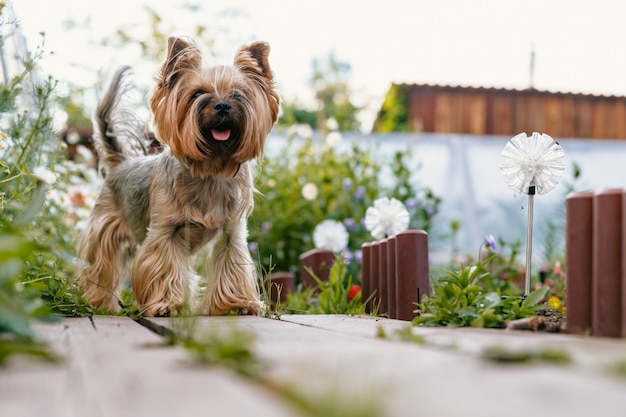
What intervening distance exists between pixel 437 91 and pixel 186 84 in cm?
1001

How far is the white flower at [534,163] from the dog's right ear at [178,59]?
5.69 ft

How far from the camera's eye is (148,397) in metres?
1.29

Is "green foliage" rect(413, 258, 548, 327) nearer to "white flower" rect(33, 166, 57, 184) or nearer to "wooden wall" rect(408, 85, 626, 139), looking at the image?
"white flower" rect(33, 166, 57, 184)

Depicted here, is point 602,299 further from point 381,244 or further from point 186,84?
point 186,84

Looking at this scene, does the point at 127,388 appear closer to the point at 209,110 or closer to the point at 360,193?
the point at 209,110

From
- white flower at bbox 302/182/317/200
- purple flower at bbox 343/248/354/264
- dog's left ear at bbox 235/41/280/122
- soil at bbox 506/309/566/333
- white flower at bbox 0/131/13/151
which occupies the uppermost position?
dog's left ear at bbox 235/41/280/122

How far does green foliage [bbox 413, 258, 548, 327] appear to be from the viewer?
2.66 metres

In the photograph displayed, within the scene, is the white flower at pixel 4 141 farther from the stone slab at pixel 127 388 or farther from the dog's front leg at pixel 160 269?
the stone slab at pixel 127 388

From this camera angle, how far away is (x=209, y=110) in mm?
4020

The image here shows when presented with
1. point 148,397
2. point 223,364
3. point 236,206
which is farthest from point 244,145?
point 148,397

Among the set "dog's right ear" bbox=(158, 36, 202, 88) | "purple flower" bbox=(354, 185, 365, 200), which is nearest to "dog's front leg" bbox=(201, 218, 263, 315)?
"dog's right ear" bbox=(158, 36, 202, 88)

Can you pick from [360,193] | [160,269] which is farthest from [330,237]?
[160,269]

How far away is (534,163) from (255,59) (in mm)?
1672

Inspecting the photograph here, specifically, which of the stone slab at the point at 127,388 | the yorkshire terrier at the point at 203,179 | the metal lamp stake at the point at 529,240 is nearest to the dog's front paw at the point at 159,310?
the yorkshire terrier at the point at 203,179
